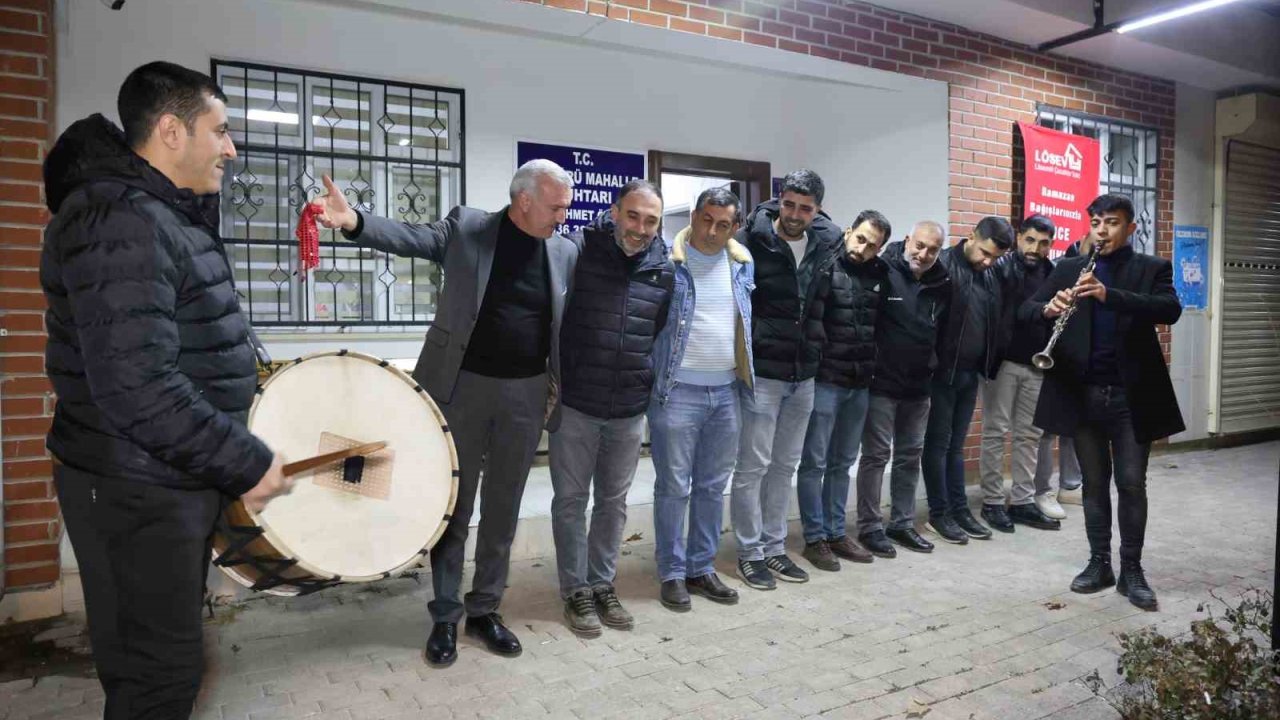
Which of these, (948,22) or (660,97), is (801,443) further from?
(948,22)

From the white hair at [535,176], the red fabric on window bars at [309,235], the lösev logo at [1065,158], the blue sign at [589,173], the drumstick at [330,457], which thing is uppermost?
the lösev logo at [1065,158]

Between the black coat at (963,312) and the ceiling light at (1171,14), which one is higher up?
the ceiling light at (1171,14)

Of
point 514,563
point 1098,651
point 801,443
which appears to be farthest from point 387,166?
point 1098,651

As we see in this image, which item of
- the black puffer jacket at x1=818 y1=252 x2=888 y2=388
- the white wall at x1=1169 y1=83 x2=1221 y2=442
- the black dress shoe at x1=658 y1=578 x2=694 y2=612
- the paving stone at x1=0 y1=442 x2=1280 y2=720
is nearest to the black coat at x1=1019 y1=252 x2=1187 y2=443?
the black puffer jacket at x1=818 y1=252 x2=888 y2=388

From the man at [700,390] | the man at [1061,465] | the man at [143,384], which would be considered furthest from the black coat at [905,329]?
the man at [143,384]

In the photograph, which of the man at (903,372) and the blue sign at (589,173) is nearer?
the man at (903,372)

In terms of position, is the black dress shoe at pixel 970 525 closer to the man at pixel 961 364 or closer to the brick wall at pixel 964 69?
the man at pixel 961 364

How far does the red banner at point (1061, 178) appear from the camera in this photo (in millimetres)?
6793

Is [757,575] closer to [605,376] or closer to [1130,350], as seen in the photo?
[605,376]

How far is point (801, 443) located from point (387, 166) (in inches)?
122

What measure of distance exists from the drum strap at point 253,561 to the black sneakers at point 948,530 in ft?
13.2

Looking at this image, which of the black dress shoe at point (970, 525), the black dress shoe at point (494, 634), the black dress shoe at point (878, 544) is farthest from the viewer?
the black dress shoe at point (970, 525)

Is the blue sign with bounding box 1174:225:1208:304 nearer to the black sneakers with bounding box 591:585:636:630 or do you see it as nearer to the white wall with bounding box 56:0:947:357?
the white wall with bounding box 56:0:947:357

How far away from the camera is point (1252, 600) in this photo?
4129 millimetres
